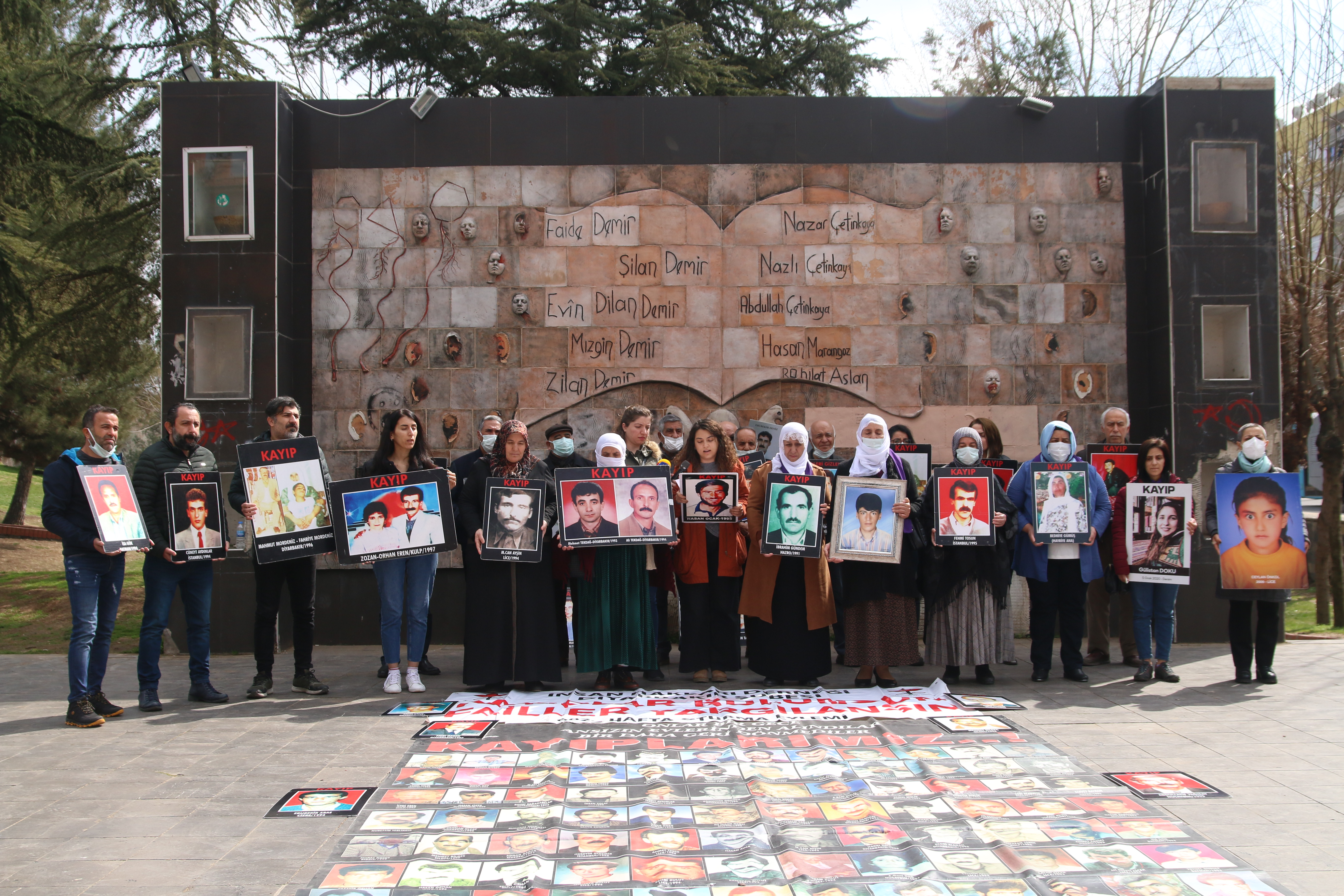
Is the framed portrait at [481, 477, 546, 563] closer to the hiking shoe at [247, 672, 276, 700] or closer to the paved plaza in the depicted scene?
the paved plaza

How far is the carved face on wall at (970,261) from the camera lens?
10266 mm

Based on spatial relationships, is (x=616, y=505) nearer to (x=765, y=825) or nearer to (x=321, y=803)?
(x=321, y=803)

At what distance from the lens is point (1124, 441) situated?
902 cm

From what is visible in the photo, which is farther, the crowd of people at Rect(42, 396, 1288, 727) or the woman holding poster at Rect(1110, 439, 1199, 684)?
the woman holding poster at Rect(1110, 439, 1199, 684)

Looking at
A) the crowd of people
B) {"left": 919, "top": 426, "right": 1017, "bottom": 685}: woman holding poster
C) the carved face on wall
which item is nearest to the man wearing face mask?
the crowd of people

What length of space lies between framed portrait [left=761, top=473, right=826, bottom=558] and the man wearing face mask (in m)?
1.46

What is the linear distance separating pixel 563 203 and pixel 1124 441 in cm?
589

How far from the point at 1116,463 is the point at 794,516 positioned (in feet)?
10.9

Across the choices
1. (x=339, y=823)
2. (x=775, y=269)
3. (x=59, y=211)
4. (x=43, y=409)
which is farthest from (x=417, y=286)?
(x=43, y=409)

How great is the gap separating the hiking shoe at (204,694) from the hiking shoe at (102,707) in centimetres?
60

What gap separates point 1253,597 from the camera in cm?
773

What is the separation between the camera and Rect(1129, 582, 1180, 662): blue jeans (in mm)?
7898

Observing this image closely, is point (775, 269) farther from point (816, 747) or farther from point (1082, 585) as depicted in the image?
point (816, 747)

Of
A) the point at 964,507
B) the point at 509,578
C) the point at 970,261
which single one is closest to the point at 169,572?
the point at 509,578
